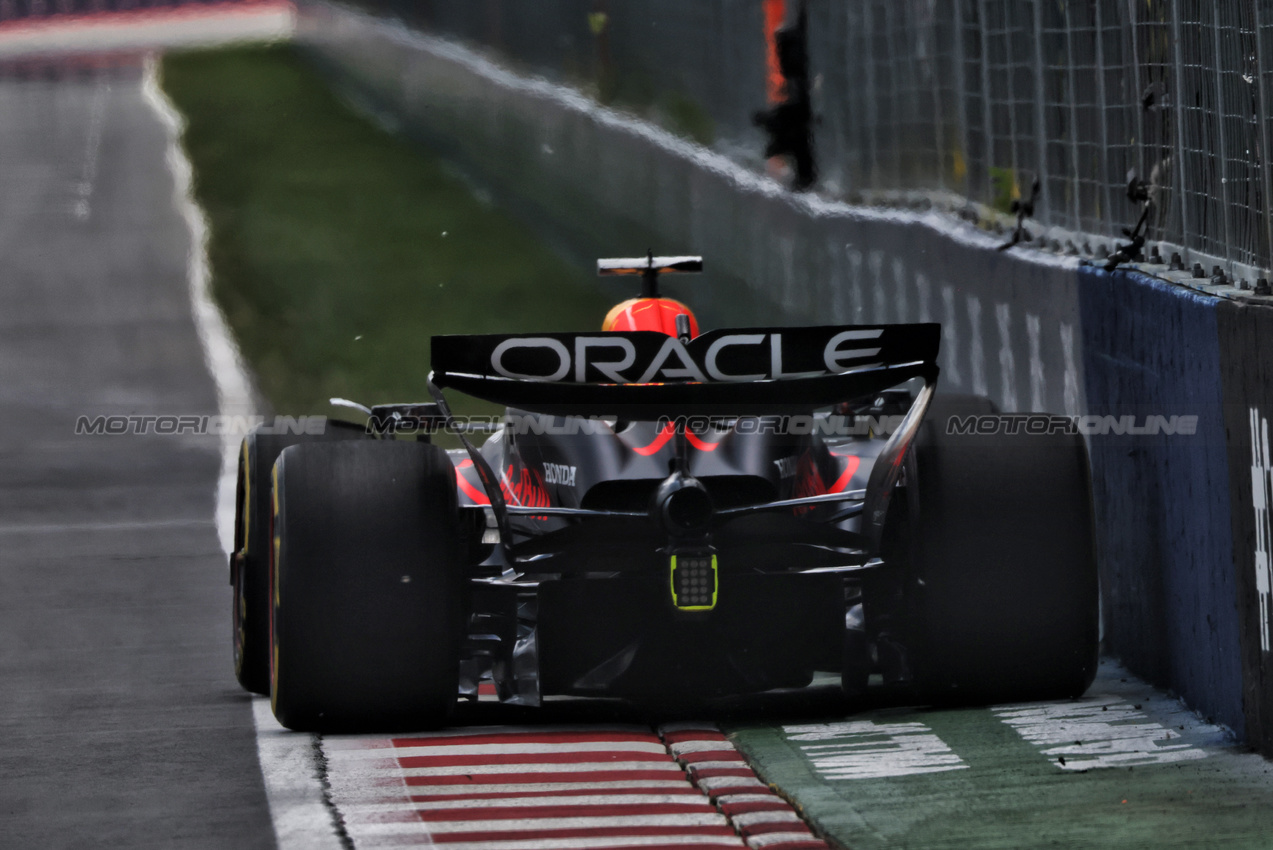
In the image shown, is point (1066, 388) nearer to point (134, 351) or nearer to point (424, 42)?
point (134, 351)

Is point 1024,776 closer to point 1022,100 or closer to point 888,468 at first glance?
point 888,468

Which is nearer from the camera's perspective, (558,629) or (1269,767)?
(1269,767)

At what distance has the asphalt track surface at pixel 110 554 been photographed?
22.9 ft

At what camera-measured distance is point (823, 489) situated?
27.9 feet

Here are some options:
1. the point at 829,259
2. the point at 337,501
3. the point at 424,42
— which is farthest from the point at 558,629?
the point at 424,42

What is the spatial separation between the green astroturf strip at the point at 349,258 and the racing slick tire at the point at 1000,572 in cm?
904

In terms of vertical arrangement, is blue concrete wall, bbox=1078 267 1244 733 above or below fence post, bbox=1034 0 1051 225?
below

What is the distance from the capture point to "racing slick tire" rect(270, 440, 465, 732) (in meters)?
7.41

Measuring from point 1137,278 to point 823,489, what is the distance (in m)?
1.32

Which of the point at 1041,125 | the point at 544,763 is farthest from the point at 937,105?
the point at 544,763

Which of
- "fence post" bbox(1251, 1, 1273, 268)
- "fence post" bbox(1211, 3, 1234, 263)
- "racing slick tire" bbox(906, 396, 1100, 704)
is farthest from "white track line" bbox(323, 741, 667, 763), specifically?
"fence post" bbox(1211, 3, 1234, 263)

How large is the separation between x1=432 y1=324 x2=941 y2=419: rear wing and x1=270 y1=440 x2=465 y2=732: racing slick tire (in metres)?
0.41

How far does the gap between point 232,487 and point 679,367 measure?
25.7ft

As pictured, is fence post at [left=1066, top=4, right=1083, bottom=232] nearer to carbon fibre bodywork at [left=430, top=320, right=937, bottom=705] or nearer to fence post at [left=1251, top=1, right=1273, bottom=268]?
fence post at [left=1251, top=1, right=1273, bottom=268]
